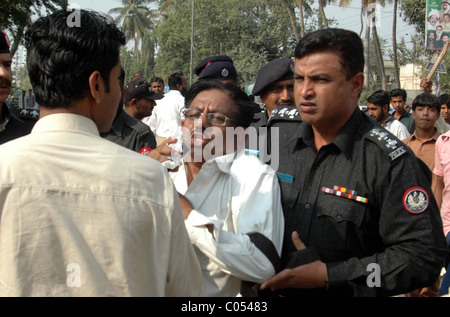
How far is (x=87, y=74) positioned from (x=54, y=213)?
43cm

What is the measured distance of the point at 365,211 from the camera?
6.61ft

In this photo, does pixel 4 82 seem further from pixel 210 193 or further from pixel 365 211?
pixel 365 211

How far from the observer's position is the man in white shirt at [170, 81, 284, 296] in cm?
171

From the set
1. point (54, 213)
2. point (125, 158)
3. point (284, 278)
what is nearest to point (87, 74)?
point (125, 158)

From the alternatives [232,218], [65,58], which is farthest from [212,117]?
[65,58]

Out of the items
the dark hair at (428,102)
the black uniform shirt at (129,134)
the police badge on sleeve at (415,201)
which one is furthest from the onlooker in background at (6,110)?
the dark hair at (428,102)

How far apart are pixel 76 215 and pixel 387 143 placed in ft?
4.56

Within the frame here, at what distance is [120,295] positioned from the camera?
1312 millimetres

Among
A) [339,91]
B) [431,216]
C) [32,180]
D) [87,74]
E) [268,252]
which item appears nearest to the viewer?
[32,180]

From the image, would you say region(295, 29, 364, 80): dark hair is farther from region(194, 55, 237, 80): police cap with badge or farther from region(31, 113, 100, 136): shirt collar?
region(194, 55, 237, 80): police cap with badge

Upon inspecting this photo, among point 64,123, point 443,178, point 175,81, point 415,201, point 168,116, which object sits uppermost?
point 175,81

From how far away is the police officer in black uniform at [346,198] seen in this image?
1.92 meters

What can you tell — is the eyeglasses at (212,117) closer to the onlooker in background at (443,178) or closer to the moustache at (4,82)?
the moustache at (4,82)
